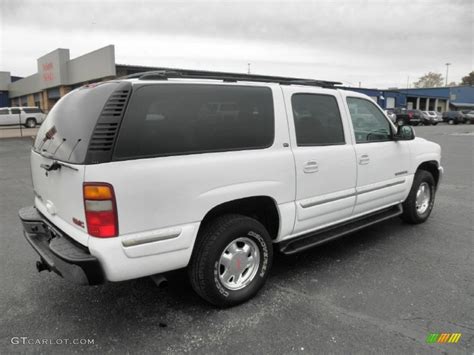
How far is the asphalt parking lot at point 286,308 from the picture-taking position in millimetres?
2703

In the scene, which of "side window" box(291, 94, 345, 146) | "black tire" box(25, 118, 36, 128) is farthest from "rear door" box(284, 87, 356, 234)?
"black tire" box(25, 118, 36, 128)

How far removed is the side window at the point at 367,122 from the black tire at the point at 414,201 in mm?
914

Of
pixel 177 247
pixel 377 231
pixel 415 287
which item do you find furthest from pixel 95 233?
pixel 377 231

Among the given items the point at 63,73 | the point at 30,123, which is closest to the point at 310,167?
the point at 30,123

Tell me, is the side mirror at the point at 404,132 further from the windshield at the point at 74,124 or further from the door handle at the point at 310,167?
the windshield at the point at 74,124

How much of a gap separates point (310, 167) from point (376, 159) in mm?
1180

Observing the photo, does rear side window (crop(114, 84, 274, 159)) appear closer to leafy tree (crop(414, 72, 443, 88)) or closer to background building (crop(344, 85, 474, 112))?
background building (crop(344, 85, 474, 112))

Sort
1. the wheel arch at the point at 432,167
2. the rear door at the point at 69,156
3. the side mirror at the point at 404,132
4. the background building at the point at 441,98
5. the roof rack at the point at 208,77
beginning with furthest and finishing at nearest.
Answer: the background building at the point at 441,98, the wheel arch at the point at 432,167, the side mirror at the point at 404,132, the roof rack at the point at 208,77, the rear door at the point at 69,156

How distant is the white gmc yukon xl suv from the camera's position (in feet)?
8.31

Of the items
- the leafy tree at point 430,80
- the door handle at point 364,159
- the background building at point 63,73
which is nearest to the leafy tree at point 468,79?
the leafy tree at point 430,80

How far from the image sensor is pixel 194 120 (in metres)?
2.89
